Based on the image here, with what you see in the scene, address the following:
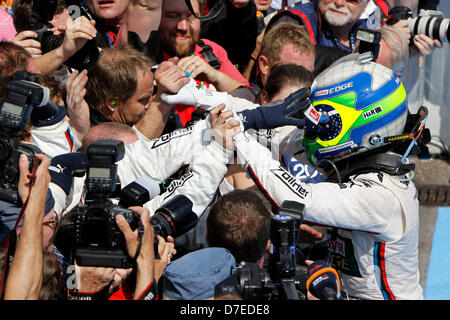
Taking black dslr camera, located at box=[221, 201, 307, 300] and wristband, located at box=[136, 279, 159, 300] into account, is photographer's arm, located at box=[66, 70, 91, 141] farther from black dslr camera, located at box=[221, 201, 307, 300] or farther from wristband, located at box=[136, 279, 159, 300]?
black dslr camera, located at box=[221, 201, 307, 300]

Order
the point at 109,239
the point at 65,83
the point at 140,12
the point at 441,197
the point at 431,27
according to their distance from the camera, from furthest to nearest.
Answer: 1. the point at 441,197
2. the point at 431,27
3. the point at 140,12
4. the point at 65,83
5. the point at 109,239

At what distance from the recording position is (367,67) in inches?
134

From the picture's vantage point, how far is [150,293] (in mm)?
2588

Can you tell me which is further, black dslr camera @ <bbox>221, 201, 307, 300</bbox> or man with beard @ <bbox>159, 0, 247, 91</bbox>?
man with beard @ <bbox>159, 0, 247, 91</bbox>

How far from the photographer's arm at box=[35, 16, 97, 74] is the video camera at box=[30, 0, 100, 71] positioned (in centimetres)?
13

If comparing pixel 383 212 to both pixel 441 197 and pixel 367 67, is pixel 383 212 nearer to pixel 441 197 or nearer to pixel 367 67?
pixel 367 67

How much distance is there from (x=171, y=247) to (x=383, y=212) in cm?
110

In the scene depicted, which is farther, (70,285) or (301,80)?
(301,80)

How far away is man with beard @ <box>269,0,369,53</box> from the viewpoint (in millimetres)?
5676

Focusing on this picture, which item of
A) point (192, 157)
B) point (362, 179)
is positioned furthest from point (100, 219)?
point (362, 179)

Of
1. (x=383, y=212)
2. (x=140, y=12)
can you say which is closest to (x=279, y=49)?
(x=140, y=12)

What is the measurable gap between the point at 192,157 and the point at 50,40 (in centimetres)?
129

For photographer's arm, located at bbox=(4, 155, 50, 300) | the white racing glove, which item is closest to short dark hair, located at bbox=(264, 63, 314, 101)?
the white racing glove

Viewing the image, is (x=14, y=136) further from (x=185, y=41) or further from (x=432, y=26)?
(x=432, y=26)
